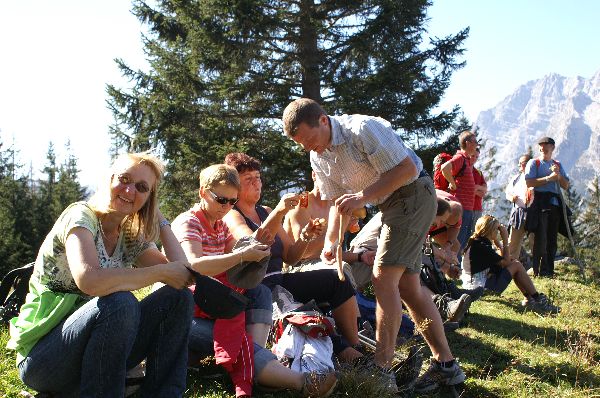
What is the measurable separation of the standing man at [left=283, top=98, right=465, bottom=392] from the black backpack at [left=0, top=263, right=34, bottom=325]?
72.8 inches

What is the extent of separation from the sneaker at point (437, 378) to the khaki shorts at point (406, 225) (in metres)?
0.64

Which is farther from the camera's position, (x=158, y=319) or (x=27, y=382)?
(x=158, y=319)

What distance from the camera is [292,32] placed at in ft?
48.0

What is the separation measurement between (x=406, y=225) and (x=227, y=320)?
4.01 feet

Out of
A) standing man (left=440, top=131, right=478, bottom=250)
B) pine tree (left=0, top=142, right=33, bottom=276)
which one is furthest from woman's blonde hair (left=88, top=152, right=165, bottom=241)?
pine tree (left=0, top=142, right=33, bottom=276)

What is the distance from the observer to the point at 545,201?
8.52 meters

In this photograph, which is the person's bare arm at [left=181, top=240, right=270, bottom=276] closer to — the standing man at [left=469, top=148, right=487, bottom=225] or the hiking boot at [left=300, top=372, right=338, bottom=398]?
the hiking boot at [left=300, top=372, right=338, bottom=398]

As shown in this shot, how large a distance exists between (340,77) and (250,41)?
8.01 feet

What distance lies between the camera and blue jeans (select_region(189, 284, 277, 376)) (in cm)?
311

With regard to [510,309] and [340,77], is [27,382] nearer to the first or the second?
[510,309]

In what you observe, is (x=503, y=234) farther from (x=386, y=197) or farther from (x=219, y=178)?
(x=219, y=178)

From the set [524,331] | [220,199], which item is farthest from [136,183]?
[524,331]

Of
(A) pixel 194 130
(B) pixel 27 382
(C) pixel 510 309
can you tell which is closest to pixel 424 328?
(B) pixel 27 382

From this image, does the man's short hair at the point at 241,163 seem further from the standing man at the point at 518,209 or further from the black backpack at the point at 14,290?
the standing man at the point at 518,209
